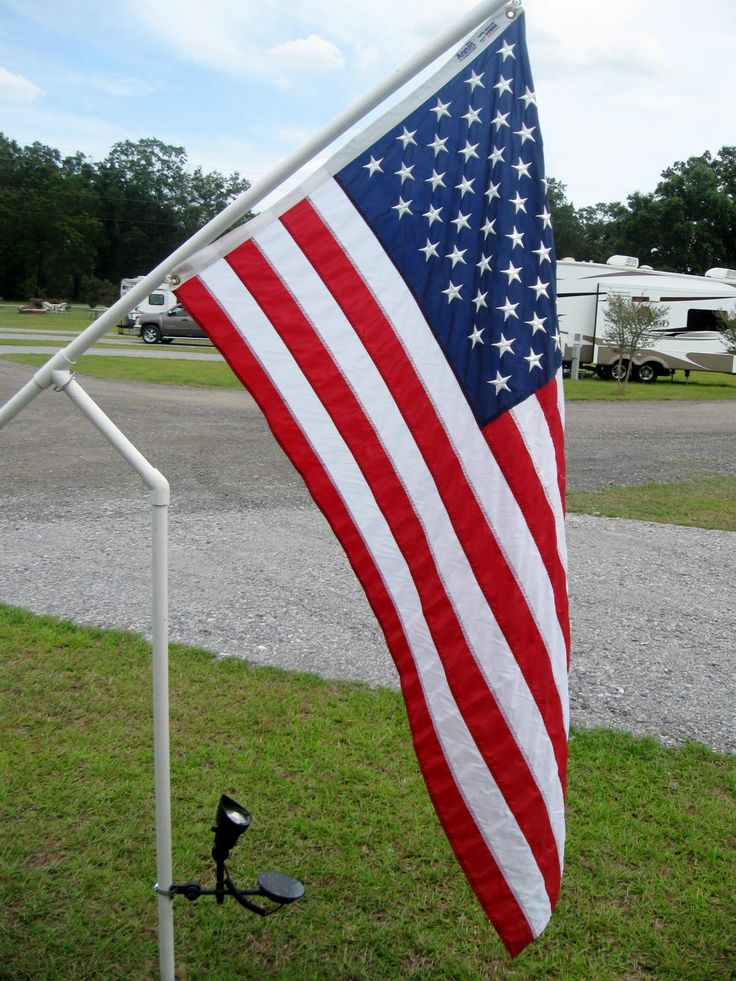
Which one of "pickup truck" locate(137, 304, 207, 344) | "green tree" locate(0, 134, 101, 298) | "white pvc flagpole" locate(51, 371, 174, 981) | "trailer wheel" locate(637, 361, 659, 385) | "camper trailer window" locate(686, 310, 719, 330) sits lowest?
"white pvc flagpole" locate(51, 371, 174, 981)

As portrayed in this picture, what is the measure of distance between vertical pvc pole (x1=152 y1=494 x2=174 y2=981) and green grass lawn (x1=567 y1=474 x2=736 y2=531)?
23.1 ft

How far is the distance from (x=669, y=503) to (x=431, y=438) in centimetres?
787

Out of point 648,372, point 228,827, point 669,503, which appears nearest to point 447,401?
point 228,827

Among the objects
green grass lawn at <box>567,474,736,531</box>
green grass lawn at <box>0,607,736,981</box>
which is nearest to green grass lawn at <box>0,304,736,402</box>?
A: green grass lawn at <box>567,474,736,531</box>

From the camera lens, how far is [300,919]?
299 centimetres

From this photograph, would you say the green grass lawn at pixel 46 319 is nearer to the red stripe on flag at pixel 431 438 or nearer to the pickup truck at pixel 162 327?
the pickup truck at pixel 162 327

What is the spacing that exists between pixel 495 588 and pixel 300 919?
1.45m

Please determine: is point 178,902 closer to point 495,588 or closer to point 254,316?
point 495,588

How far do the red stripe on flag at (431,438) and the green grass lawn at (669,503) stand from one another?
22.1 feet

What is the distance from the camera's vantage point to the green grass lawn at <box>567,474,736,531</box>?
8.84 meters

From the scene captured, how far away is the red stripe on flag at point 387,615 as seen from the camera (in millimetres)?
2242

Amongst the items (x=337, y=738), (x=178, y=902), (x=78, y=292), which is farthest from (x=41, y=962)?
(x=78, y=292)

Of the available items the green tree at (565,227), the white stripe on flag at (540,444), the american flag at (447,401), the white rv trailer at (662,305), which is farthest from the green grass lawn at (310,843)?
the green tree at (565,227)

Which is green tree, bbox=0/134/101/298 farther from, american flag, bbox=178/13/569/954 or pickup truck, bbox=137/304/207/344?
american flag, bbox=178/13/569/954
